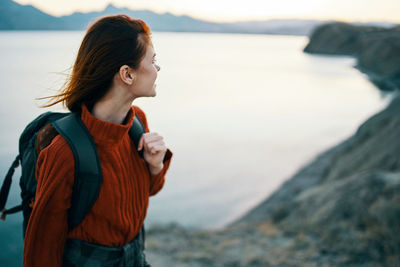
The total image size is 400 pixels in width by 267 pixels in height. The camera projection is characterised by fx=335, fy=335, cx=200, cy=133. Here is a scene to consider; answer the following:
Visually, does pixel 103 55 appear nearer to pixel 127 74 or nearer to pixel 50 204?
pixel 127 74

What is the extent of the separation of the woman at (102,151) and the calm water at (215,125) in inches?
8.9

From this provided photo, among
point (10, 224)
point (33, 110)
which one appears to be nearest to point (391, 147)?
point (33, 110)

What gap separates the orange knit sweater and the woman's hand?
0.19 feet

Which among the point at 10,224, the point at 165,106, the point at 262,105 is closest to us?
the point at 10,224

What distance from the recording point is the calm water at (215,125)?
4359 mm

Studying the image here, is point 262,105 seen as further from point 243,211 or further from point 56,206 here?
point 56,206

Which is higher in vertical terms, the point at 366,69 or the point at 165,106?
the point at 366,69

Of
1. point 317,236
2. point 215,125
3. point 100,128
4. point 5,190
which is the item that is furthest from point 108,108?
point 215,125

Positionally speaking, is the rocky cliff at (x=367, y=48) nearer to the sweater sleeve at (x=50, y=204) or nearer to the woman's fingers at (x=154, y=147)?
the woman's fingers at (x=154, y=147)

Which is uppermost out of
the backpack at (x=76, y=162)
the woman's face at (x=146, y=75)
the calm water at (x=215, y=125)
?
the woman's face at (x=146, y=75)

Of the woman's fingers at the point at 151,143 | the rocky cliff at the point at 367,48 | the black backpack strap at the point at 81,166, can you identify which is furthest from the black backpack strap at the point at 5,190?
the rocky cliff at the point at 367,48

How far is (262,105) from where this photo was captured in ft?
113

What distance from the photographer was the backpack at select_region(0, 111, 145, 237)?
1.23 metres

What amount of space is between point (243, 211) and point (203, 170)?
189 inches
